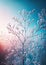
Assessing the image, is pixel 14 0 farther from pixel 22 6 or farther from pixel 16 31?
pixel 16 31

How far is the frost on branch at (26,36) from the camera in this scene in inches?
96.5

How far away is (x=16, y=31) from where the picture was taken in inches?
97.7

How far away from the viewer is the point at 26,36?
2475 mm

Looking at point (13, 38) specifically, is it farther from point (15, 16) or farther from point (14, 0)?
point (14, 0)

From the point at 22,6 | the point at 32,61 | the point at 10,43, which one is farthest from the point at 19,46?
the point at 22,6

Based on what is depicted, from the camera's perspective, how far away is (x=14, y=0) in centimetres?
252

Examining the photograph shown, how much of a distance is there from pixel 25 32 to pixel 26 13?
29 cm

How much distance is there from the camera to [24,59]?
8.06ft

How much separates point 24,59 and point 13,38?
1.18ft

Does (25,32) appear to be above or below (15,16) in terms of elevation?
below

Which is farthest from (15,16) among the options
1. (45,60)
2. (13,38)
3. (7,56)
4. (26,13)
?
(45,60)

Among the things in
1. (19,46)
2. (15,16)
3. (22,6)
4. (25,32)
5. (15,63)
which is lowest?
(15,63)

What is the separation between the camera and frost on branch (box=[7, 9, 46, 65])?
245cm

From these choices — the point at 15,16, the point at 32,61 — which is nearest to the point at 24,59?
the point at 32,61
